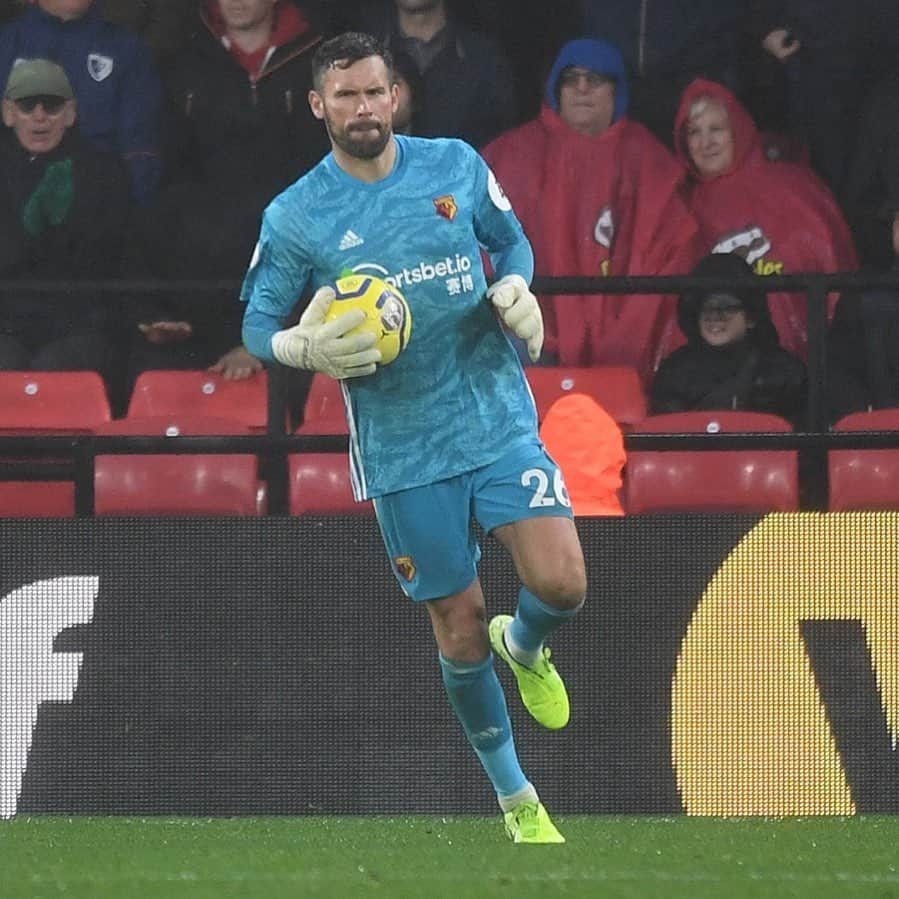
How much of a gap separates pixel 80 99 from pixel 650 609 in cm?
371

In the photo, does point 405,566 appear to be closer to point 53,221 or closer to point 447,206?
point 447,206

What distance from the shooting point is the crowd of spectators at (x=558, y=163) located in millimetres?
8695

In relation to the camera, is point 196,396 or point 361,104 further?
point 196,396

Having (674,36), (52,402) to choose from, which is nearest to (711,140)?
(674,36)

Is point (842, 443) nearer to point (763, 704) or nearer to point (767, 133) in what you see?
point (763, 704)

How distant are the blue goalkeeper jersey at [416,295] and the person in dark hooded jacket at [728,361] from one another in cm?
208

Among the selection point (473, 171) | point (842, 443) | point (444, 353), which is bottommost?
point (842, 443)

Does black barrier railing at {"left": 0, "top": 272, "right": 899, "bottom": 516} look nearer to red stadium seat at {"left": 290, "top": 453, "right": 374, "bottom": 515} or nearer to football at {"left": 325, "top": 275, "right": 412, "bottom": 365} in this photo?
red stadium seat at {"left": 290, "top": 453, "right": 374, "bottom": 515}

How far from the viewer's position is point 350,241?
6074mm

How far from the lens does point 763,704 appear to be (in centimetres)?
753

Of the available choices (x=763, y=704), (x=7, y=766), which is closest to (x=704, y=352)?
(x=763, y=704)

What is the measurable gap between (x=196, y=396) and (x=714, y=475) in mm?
2187

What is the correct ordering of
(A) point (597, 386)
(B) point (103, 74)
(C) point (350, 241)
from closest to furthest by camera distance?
(C) point (350, 241), (A) point (597, 386), (B) point (103, 74)

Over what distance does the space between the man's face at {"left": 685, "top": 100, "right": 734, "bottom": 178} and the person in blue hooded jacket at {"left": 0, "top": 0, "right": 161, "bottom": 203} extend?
2361mm
